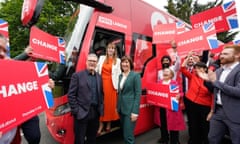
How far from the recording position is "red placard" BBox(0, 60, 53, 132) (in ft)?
5.35

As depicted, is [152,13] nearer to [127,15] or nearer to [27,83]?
[127,15]

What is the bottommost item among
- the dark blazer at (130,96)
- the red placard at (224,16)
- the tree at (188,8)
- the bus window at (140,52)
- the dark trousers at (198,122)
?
the dark trousers at (198,122)

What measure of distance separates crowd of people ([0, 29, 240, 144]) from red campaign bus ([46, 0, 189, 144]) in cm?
28

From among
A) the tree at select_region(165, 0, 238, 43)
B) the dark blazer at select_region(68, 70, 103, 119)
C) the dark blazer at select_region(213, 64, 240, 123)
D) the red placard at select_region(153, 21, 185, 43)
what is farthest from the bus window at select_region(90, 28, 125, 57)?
the tree at select_region(165, 0, 238, 43)

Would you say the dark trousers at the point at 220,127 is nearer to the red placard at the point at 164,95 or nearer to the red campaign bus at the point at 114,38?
the red placard at the point at 164,95

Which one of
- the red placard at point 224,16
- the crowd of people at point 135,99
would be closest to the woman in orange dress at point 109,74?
the crowd of people at point 135,99

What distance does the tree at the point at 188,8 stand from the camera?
74.2 feet

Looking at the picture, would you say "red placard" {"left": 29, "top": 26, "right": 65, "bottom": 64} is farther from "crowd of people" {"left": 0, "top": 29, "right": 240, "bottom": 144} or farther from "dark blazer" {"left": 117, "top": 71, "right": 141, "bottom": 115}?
"dark blazer" {"left": 117, "top": 71, "right": 141, "bottom": 115}

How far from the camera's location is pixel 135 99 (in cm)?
344

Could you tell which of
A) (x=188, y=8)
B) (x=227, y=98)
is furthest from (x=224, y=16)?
(x=188, y=8)

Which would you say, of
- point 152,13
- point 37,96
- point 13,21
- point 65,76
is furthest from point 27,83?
point 13,21

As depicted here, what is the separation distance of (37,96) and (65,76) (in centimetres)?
169

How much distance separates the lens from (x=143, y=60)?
4.91 meters

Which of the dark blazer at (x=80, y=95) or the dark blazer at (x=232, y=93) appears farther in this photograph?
the dark blazer at (x=80, y=95)
